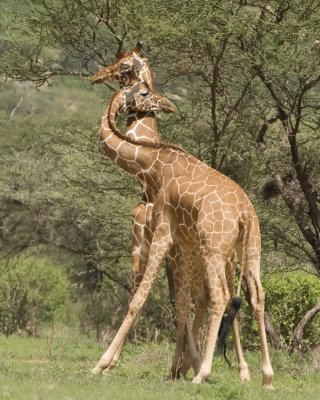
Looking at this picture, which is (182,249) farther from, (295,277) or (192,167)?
(295,277)

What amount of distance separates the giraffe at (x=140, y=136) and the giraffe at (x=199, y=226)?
18 centimetres

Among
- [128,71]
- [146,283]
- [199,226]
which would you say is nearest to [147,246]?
[146,283]

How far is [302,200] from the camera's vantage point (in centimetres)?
1717

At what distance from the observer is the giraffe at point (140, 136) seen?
11844 millimetres

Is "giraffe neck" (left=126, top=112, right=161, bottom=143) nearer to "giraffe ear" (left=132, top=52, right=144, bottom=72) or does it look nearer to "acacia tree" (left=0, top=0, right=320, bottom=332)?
"giraffe ear" (left=132, top=52, right=144, bottom=72)

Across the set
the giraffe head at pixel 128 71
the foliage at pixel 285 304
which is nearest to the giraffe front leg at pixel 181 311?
the giraffe head at pixel 128 71

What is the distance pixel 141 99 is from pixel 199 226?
7.10 ft

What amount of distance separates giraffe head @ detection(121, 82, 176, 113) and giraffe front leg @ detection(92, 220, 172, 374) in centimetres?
176

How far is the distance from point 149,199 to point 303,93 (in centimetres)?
497

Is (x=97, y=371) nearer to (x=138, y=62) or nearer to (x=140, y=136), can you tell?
(x=140, y=136)

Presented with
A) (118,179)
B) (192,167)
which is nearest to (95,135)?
(118,179)

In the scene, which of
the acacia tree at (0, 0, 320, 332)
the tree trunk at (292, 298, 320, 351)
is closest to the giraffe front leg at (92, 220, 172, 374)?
the acacia tree at (0, 0, 320, 332)

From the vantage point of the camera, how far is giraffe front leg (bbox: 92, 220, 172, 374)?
11.2 metres

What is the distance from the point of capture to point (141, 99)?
492 inches
